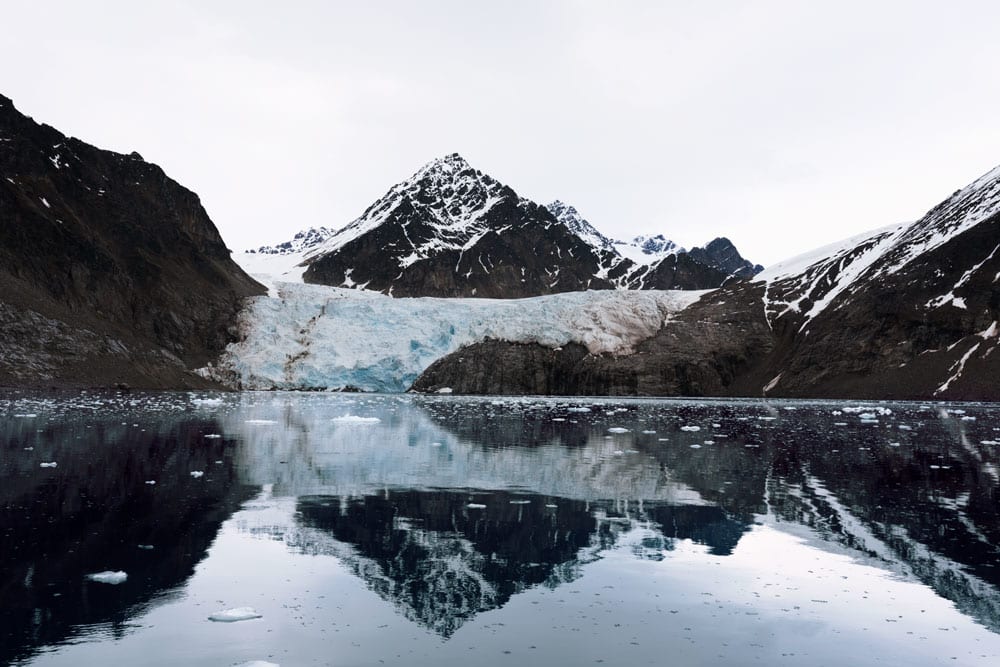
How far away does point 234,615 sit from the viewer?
8773 millimetres

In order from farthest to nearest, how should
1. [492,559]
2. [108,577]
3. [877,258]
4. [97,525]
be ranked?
[877,258]
[97,525]
[492,559]
[108,577]

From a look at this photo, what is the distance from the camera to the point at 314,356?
4461 inches

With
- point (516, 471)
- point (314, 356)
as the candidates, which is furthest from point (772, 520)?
point (314, 356)

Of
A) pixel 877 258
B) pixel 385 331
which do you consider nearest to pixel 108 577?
pixel 385 331

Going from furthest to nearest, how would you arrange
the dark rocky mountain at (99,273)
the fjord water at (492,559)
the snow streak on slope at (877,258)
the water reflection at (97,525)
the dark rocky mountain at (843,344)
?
the snow streak on slope at (877,258) < the dark rocky mountain at (843,344) < the dark rocky mountain at (99,273) < the water reflection at (97,525) < the fjord water at (492,559)

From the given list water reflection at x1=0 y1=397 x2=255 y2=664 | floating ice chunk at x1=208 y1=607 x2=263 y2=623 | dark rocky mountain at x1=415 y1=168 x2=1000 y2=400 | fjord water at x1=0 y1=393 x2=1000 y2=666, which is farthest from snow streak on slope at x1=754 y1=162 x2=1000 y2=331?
floating ice chunk at x1=208 y1=607 x2=263 y2=623

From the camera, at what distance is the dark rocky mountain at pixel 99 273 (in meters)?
79.8

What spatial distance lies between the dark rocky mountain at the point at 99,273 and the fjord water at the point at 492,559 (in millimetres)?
62431

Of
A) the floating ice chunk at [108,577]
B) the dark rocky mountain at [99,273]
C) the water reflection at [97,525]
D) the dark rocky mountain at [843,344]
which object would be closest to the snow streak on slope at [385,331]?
the dark rocky mountain at [843,344]

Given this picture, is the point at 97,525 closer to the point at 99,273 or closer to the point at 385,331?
the point at 99,273

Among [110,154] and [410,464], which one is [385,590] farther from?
[110,154]

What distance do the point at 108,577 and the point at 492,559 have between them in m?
5.53

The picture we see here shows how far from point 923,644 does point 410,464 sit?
17.2m

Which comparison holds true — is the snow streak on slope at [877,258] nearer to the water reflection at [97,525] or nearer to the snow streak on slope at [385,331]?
the snow streak on slope at [385,331]
